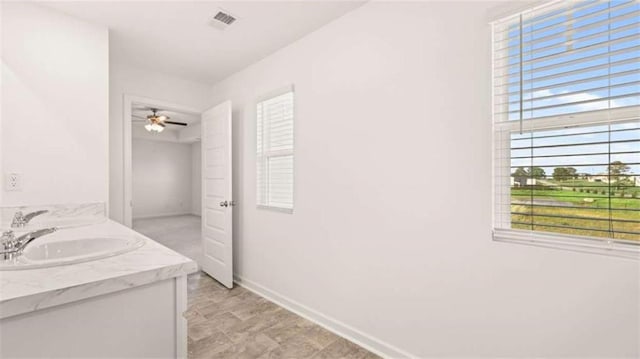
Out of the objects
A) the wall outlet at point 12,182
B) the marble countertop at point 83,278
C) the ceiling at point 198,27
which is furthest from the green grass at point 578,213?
the wall outlet at point 12,182

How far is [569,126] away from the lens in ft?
4.08

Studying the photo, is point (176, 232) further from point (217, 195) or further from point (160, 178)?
point (217, 195)

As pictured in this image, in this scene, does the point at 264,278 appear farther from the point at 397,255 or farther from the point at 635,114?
the point at 635,114

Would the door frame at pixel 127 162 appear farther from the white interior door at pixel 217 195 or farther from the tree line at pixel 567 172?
the tree line at pixel 567 172

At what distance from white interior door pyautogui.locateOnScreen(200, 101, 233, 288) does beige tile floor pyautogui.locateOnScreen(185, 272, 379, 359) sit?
1.42ft

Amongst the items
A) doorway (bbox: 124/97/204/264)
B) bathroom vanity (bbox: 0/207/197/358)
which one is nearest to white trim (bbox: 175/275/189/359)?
bathroom vanity (bbox: 0/207/197/358)

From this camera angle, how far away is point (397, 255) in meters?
1.80

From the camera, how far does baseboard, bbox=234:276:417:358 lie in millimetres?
1845

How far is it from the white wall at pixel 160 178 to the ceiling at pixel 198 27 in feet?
19.3

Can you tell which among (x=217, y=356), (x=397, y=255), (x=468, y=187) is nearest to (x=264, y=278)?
(x=217, y=356)

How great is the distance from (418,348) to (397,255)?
56 centimetres

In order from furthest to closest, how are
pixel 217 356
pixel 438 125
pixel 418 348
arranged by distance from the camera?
pixel 217 356
pixel 418 348
pixel 438 125

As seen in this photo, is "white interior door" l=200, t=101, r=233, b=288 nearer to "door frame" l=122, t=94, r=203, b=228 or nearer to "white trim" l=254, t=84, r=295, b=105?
"white trim" l=254, t=84, r=295, b=105

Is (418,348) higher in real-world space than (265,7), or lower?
lower
